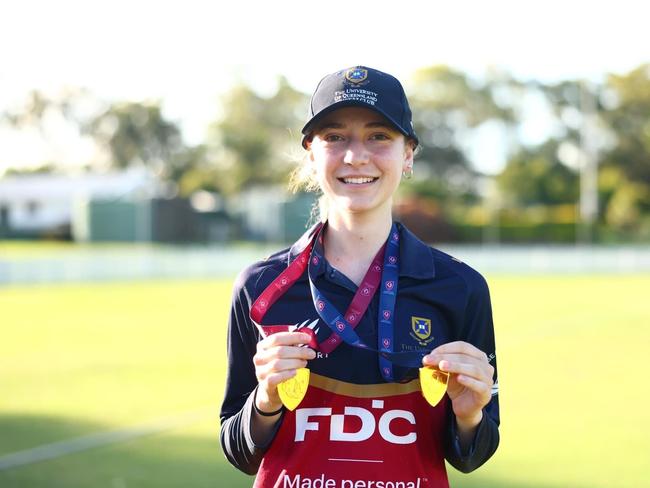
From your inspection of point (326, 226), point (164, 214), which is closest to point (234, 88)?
point (164, 214)

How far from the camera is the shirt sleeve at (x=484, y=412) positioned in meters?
2.32

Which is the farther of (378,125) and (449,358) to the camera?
(378,125)

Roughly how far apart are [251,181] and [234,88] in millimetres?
7606

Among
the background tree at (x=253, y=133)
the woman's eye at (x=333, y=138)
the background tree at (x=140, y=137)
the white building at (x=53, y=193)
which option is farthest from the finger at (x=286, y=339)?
the background tree at (x=140, y=137)

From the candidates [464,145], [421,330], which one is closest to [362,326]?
[421,330]

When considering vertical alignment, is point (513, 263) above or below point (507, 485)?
below

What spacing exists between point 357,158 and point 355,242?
0.74 feet

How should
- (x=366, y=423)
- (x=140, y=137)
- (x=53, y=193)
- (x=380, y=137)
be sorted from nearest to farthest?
(x=366, y=423)
(x=380, y=137)
(x=53, y=193)
(x=140, y=137)

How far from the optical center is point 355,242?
2432 mm

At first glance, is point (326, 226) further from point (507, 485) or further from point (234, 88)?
point (234, 88)

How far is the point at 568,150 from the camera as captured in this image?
5666 cm

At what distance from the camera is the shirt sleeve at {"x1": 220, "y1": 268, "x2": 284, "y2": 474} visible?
94.0 inches

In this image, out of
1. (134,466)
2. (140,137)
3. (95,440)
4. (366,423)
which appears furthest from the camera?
(140,137)

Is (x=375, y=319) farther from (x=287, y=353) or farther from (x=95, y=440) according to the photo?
(x=95, y=440)
